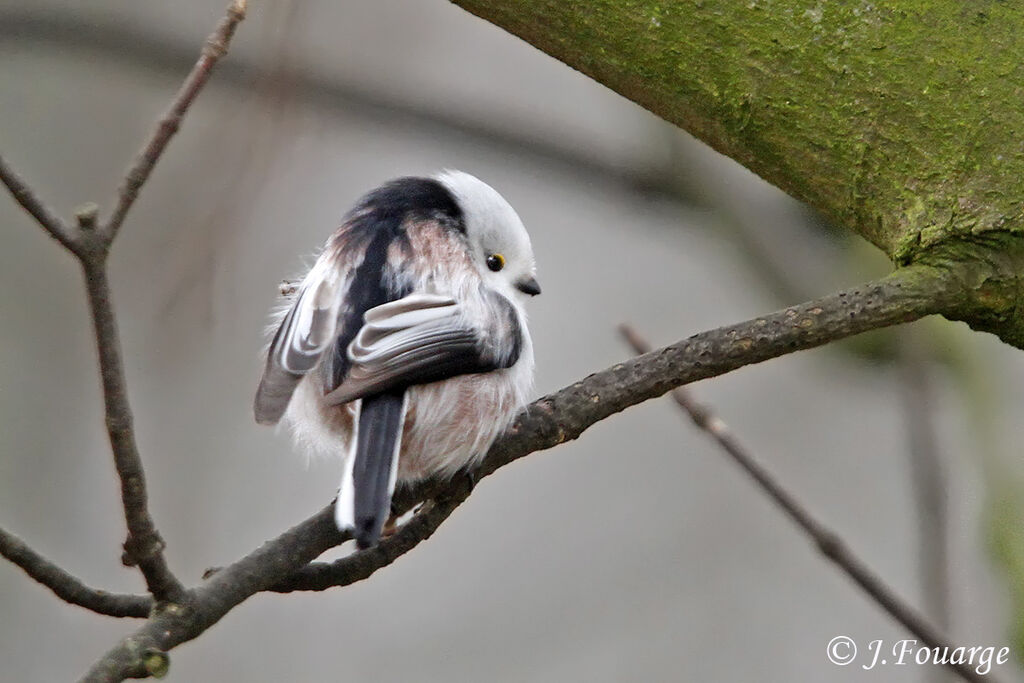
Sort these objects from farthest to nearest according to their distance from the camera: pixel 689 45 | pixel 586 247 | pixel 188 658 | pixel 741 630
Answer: pixel 586 247, pixel 741 630, pixel 188 658, pixel 689 45

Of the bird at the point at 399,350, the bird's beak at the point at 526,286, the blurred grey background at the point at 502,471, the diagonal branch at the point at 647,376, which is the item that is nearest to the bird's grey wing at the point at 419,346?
the bird at the point at 399,350

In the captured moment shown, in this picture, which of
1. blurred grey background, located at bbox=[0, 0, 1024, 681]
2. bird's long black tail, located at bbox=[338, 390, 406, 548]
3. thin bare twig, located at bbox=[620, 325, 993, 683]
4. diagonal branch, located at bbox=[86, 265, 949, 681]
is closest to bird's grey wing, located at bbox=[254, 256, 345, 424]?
bird's long black tail, located at bbox=[338, 390, 406, 548]

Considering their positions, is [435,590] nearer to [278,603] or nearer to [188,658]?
[278,603]

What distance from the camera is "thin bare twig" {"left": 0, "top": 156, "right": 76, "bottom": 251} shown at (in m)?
1.11

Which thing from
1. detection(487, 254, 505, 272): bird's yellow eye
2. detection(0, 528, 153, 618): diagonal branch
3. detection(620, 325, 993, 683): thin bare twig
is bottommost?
detection(620, 325, 993, 683): thin bare twig

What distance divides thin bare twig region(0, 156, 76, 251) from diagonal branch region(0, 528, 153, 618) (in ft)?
1.18

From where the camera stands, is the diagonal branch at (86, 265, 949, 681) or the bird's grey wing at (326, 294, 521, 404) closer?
the diagonal branch at (86, 265, 949, 681)

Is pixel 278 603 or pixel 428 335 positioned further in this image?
pixel 278 603

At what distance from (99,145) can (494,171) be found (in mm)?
1474

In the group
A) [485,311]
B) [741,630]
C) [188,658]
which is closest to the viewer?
[485,311]

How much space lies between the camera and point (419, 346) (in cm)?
Answer: 162

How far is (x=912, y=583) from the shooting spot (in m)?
3.75

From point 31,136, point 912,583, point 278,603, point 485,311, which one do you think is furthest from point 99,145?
point 912,583

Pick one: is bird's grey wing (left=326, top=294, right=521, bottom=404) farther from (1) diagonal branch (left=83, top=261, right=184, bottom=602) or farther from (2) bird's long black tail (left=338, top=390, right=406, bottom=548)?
(1) diagonal branch (left=83, top=261, right=184, bottom=602)
